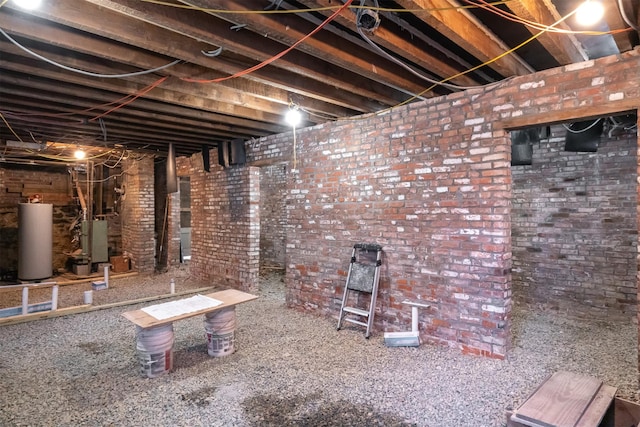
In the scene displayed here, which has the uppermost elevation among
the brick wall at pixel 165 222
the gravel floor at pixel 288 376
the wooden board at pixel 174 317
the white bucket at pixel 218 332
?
the brick wall at pixel 165 222

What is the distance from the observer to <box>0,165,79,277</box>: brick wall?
310 inches

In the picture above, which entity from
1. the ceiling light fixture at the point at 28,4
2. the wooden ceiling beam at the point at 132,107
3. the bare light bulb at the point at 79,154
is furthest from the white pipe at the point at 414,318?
the bare light bulb at the point at 79,154

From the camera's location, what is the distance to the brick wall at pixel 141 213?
7.95m

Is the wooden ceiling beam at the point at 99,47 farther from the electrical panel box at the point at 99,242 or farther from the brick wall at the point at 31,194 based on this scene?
the brick wall at the point at 31,194

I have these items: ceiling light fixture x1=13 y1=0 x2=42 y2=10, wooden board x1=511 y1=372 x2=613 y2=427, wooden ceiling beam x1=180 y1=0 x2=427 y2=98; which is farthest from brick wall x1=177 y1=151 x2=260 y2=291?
wooden board x1=511 y1=372 x2=613 y2=427

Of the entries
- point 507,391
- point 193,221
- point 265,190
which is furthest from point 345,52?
point 265,190

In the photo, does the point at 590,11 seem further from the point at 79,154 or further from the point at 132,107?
the point at 79,154

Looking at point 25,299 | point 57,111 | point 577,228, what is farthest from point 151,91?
point 577,228

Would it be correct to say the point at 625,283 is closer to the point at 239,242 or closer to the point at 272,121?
the point at 272,121

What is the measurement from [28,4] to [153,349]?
8.41 feet

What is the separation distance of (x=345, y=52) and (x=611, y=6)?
1.71 meters

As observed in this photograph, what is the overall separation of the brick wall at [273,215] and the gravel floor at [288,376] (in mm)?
4284

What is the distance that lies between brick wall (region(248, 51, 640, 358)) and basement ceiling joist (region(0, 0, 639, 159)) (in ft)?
0.75

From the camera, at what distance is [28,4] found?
2.10 meters
